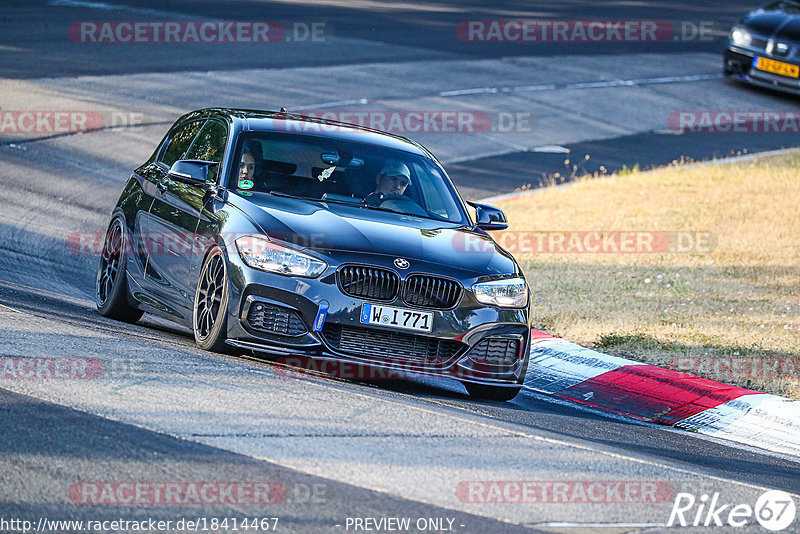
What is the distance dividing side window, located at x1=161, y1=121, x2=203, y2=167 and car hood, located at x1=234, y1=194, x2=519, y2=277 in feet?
5.24

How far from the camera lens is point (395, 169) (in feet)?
30.1

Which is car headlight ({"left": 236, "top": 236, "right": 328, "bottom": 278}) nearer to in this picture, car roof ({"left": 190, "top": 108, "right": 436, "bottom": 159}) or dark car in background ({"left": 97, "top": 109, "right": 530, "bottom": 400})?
dark car in background ({"left": 97, "top": 109, "right": 530, "bottom": 400})

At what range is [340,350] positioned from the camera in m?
7.71

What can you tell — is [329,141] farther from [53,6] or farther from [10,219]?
[53,6]

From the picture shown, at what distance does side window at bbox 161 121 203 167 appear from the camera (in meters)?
9.87

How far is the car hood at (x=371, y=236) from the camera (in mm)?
7820

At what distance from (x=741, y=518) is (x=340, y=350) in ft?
8.97

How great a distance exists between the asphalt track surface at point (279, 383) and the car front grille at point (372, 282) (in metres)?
0.60

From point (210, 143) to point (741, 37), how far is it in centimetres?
1771

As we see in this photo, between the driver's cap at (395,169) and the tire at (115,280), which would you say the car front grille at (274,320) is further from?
the tire at (115,280)
